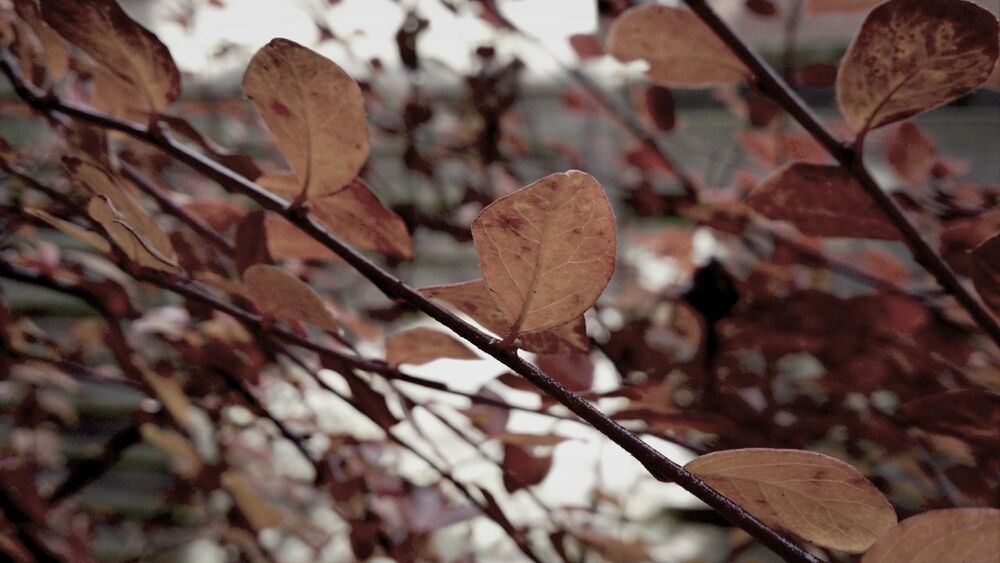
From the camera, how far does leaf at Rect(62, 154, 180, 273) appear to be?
27cm

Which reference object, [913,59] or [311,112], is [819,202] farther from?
[311,112]

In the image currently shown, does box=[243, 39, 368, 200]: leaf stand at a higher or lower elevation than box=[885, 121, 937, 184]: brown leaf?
lower

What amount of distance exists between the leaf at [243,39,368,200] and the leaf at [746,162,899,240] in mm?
181

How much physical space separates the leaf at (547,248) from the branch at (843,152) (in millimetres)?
158

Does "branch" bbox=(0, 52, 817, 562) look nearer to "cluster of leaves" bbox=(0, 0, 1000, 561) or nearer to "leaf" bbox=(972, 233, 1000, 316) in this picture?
"cluster of leaves" bbox=(0, 0, 1000, 561)

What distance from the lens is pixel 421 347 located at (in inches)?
13.8

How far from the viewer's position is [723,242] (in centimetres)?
125

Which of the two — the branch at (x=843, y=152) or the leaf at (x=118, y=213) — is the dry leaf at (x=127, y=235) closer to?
the leaf at (x=118, y=213)

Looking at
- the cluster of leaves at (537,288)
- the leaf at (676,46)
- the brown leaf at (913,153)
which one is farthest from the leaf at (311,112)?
the brown leaf at (913,153)

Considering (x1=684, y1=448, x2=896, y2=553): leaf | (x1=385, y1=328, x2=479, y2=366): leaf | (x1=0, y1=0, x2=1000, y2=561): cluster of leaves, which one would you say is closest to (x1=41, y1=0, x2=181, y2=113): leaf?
(x1=0, y1=0, x2=1000, y2=561): cluster of leaves

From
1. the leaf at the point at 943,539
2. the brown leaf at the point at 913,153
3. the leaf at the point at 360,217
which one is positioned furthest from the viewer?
the brown leaf at the point at 913,153

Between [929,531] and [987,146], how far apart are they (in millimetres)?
2225

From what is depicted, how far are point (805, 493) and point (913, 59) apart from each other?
17 cm

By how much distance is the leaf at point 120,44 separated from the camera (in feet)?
0.94
